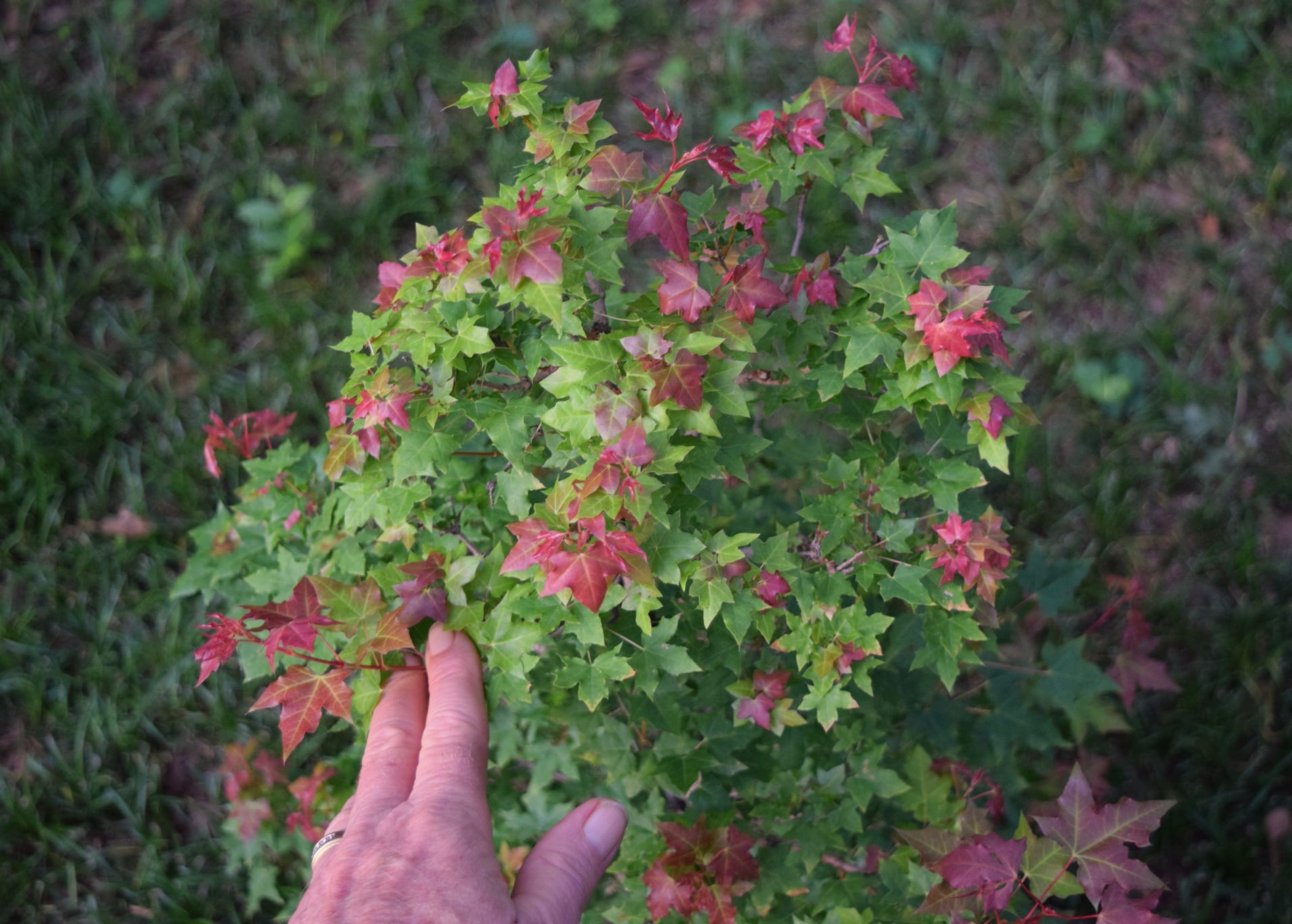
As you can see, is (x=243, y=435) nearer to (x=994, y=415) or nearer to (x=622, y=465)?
(x=622, y=465)

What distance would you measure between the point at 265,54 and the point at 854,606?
4.05 metres

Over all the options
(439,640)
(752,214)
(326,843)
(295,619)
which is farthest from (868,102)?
(326,843)

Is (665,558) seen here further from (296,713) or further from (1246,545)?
(1246,545)

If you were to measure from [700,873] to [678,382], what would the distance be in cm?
103

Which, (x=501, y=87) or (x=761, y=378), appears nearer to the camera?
(x=501, y=87)

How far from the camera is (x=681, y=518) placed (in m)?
1.73

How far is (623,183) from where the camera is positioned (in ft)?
5.31

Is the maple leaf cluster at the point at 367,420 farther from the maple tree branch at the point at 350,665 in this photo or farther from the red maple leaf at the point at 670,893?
the red maple leaf at the point at 670,893

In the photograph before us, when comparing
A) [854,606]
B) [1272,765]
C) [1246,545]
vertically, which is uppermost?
[854,606]

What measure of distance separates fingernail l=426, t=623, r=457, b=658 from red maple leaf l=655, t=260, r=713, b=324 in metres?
0.69

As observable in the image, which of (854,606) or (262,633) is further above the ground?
(854,606)

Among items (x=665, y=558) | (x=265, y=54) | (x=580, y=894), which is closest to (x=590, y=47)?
(x=265, y=54)

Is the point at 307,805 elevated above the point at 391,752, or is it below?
below

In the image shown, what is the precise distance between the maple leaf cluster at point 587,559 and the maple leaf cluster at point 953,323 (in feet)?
1.85
